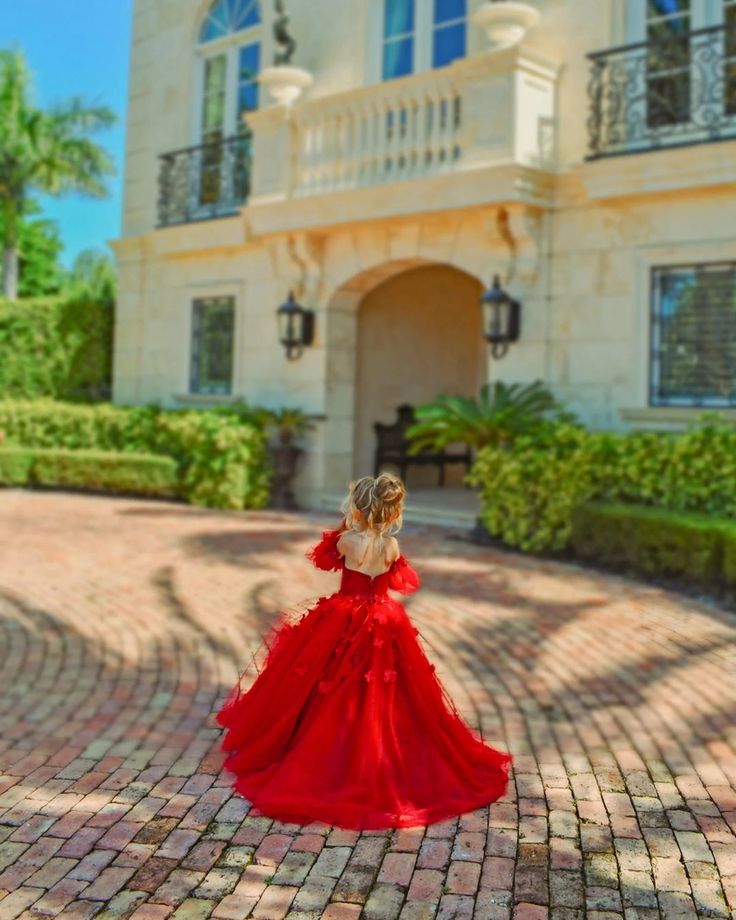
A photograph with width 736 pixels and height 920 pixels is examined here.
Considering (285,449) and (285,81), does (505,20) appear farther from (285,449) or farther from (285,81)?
(285,449)

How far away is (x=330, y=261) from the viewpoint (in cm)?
1305

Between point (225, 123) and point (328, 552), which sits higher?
point (225, 123)

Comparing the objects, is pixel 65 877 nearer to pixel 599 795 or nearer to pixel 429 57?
pixel 599 795

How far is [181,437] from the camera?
44.0 ft

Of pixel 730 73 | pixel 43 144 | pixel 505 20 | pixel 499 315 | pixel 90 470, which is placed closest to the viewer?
pixel 730 73

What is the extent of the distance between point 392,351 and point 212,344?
279cm

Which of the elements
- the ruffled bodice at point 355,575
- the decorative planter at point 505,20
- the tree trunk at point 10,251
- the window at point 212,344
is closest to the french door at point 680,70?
the decorative planter at point 505,20

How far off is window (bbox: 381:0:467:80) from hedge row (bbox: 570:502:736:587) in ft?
20.9

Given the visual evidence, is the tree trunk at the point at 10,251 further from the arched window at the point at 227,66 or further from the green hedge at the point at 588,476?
the green hedge at the point at 588,476

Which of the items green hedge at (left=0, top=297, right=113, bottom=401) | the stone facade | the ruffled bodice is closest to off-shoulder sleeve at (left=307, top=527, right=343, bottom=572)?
the ruffled bodice

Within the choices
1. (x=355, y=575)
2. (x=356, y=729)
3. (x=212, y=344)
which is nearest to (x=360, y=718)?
(x=356, y=729)

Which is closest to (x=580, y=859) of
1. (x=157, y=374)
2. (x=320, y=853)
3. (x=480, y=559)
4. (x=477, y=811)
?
(x=477, y=811)

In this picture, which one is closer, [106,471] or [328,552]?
[328,552]

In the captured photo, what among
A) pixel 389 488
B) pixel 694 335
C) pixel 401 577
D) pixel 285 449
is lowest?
pixel 401 577
